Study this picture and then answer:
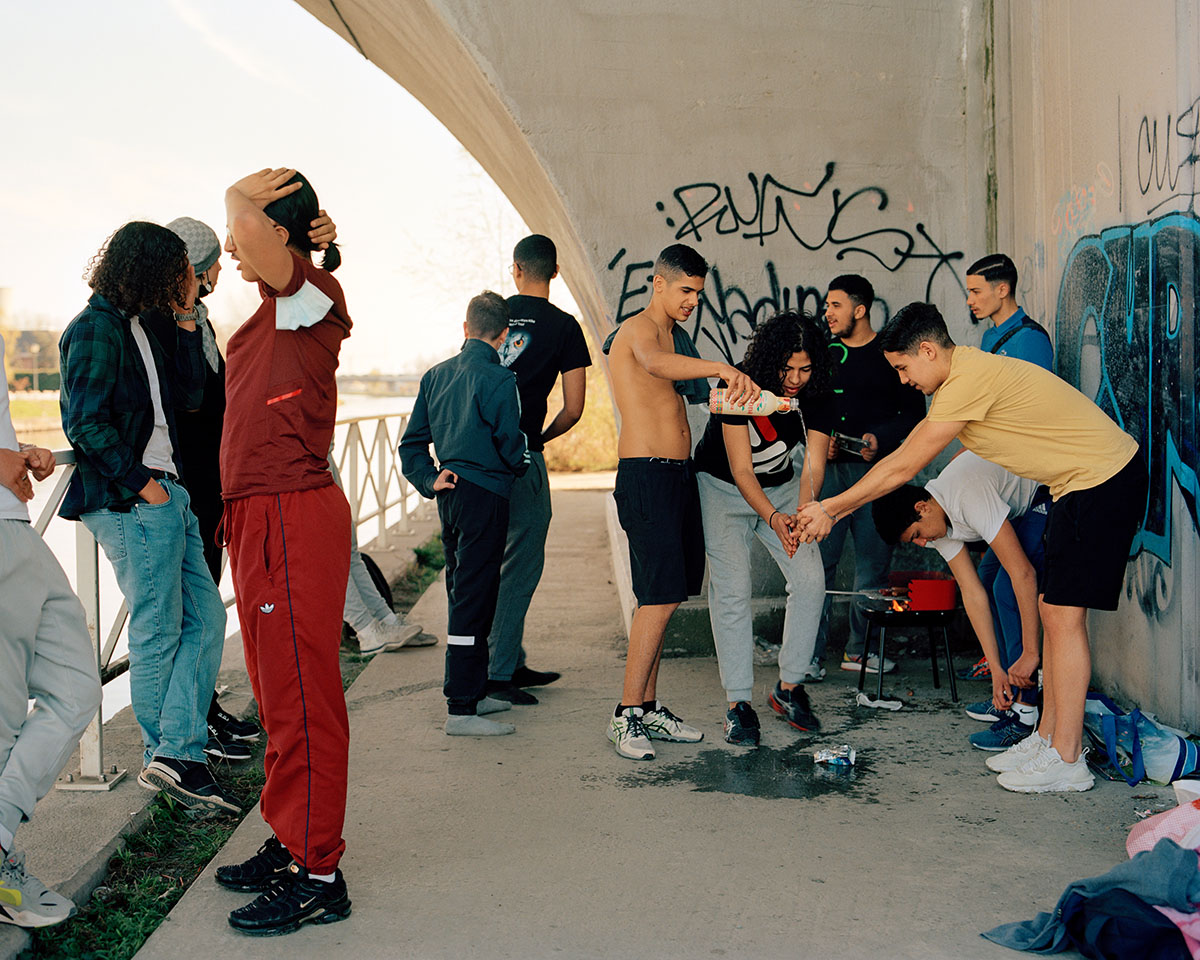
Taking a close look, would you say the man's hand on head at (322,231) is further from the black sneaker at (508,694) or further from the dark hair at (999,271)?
the dark hair at (999,271)

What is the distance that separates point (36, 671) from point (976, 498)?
3426 millimetres

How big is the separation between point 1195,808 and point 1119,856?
0.37 m

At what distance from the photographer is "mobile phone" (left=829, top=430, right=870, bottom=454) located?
5348mm

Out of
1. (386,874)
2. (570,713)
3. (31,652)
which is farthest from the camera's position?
(570,713)

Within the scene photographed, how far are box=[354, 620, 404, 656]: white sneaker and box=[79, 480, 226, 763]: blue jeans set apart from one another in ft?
6.40

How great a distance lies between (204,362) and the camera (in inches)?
158

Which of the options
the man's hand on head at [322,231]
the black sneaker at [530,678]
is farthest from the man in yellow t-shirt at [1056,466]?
the black sneaker at [530,678]

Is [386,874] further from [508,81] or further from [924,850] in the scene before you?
[508,81]

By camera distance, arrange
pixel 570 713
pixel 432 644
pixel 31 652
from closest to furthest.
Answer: pixel 31 652 < pixel 570 713 < pixel 432 644

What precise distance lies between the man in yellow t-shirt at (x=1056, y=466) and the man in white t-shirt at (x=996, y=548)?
48cm

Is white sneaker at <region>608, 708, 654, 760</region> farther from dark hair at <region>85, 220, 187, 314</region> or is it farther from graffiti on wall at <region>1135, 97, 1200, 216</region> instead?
graffiti on wall at <region>1135, 97, 1200, 216</region>

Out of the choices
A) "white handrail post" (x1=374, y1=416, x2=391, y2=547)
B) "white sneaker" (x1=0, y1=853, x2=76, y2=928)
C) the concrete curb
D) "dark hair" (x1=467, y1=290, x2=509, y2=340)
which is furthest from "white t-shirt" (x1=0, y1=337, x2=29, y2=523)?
"white handrail post" (x1=374, y1=416, x2=391, y2=547)

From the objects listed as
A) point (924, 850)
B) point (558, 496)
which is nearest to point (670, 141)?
point (924, 850)

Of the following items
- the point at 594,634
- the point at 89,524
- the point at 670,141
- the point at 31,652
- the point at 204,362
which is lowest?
the point at 594,634
